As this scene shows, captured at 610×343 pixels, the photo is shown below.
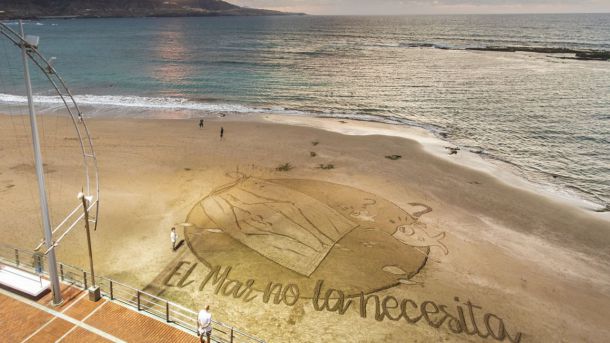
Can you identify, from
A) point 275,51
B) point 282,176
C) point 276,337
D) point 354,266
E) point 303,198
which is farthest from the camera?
point 275,51

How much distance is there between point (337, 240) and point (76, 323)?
13.6m

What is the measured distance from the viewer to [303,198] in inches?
1081

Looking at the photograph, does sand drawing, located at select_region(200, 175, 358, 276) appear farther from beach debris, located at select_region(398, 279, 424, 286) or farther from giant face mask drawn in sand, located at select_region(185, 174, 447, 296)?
beach debris, located at select_region(398, 279, 424, 286)

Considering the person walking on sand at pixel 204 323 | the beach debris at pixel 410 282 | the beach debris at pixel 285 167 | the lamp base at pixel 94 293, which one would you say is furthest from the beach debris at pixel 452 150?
the lamp base at pixel 94 293

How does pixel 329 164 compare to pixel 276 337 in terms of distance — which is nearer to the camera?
pixel 276 337

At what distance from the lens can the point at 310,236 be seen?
74.7 feet

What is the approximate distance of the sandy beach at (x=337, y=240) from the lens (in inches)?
683

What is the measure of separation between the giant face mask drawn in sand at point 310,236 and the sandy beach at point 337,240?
10 centimetres

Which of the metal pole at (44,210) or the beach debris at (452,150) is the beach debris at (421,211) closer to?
the beach debris at (452,150)

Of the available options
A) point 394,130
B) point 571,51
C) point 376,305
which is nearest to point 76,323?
point 376,305

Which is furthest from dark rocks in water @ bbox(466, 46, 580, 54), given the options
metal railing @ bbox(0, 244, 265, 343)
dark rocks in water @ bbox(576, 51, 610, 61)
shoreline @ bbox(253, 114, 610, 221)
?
metal railing @ bbox(0, 244, 265, 343)

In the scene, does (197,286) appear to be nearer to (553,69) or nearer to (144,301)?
(144,301)

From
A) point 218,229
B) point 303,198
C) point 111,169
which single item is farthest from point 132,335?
point 111,169

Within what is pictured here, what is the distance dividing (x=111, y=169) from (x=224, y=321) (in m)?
21.8
